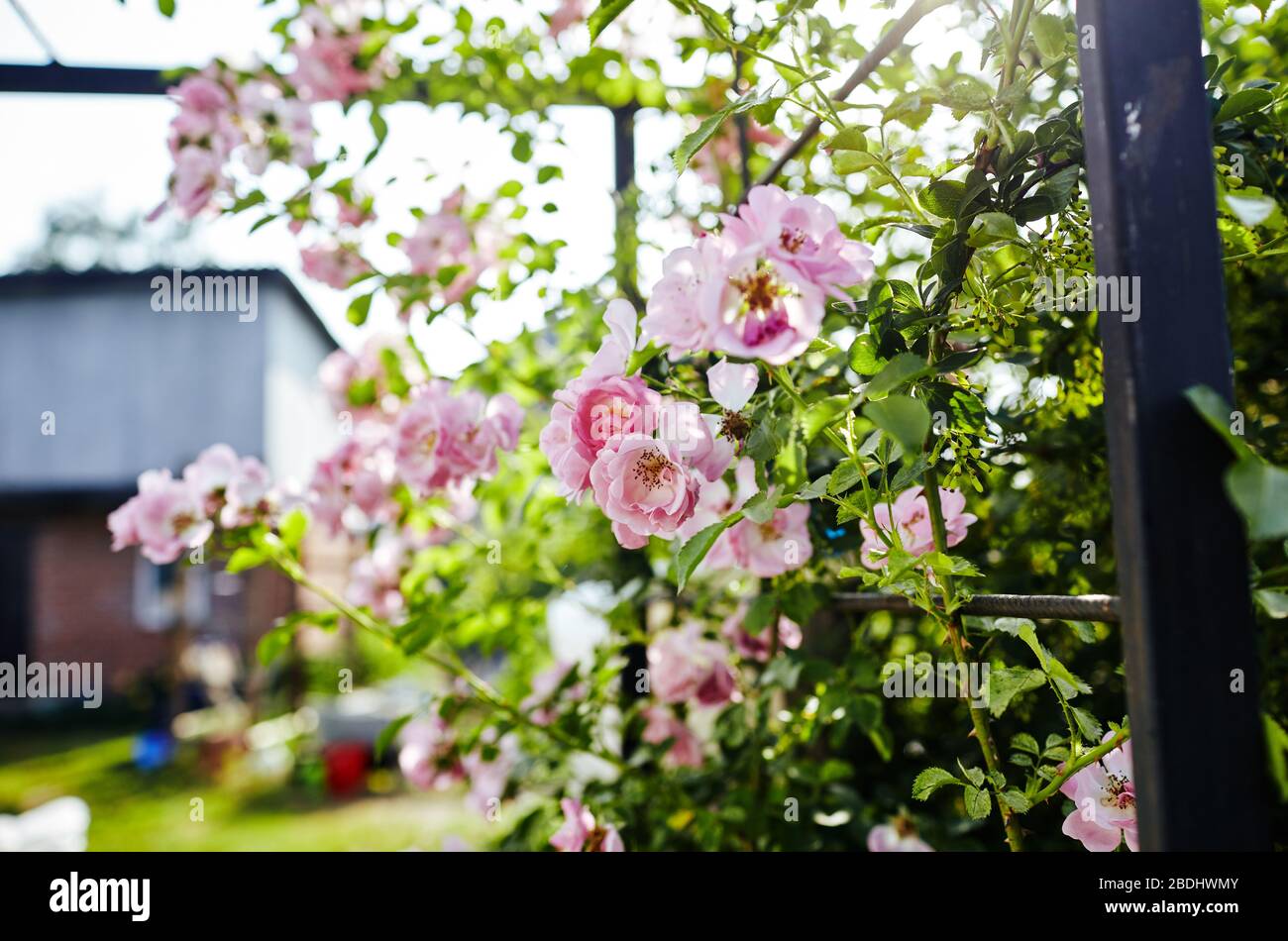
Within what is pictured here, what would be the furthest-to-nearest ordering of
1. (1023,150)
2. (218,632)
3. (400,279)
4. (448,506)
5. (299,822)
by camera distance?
(218,632)
(299,822)
(448,506)
(400,279)
(1023,150)

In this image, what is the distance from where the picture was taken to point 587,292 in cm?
155

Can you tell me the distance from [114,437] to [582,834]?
13.1 meters

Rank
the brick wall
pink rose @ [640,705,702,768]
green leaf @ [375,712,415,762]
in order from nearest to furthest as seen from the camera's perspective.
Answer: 1. green leaf @ [375,712,415,762]
2. pink rose @ [640,705,702,768]
3. the brick wall

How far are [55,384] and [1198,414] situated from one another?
47.2ft

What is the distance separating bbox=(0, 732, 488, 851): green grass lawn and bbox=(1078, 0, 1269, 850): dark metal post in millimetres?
4326

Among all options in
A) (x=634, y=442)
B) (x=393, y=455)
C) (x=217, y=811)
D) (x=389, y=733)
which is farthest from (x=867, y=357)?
(x=217, y=811)

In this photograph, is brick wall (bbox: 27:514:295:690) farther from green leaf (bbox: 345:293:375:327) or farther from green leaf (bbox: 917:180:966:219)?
green leaf (bbox: 917:180:966:219)

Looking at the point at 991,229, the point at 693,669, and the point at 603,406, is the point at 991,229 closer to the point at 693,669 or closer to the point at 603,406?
the point at 603,406

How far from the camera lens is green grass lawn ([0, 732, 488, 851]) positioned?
206 inches

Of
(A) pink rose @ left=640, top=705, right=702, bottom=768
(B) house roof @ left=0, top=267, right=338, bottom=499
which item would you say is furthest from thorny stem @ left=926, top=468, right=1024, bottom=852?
(B) house roof @ left=0, top=267, right=338, bottom=499

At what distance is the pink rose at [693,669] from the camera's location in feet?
4.42

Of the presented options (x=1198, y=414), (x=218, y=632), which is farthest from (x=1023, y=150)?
(x=218, y=632)

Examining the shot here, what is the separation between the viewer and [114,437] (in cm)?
1181
